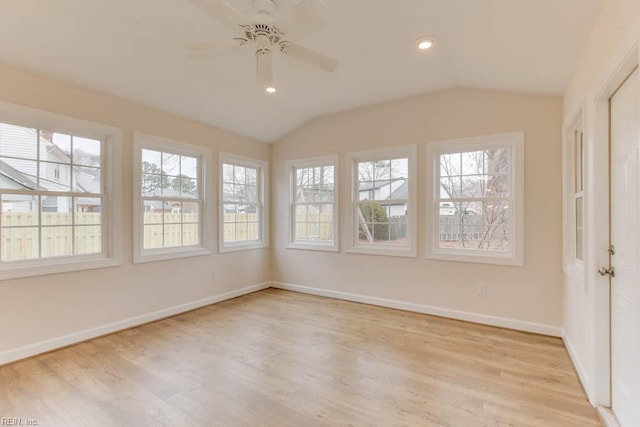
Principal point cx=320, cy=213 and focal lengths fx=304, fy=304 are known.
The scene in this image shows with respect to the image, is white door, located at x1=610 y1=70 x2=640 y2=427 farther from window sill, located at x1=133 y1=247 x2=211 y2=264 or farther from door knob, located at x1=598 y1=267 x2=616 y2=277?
window sill, located at x1=133 y1=247 x2=211 y2=264

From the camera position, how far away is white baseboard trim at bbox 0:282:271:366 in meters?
2.66

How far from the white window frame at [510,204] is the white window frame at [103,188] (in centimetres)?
369

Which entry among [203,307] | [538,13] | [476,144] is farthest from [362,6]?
[203,307]

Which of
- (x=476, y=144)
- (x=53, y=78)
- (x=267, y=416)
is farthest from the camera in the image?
(x=476, y=144)

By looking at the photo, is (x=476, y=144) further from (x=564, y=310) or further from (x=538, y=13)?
(x=564, y=310)

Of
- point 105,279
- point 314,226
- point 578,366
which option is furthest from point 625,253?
point 105,279

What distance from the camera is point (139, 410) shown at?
6.53ft

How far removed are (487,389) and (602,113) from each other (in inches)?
81.9

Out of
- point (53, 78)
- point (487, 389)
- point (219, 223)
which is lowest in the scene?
point (487, 389)

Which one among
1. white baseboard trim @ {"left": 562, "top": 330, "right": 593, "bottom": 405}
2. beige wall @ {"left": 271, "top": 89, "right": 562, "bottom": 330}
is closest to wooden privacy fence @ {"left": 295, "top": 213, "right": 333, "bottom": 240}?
beige wall @ {"left": 271, "top": 89, "right": 562, "bottom": 330}

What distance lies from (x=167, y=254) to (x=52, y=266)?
1.14m

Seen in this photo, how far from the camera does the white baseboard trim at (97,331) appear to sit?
2662 mm

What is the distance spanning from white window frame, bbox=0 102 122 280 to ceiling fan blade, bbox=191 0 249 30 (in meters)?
2.23

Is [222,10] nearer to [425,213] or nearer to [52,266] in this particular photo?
[52,266]
